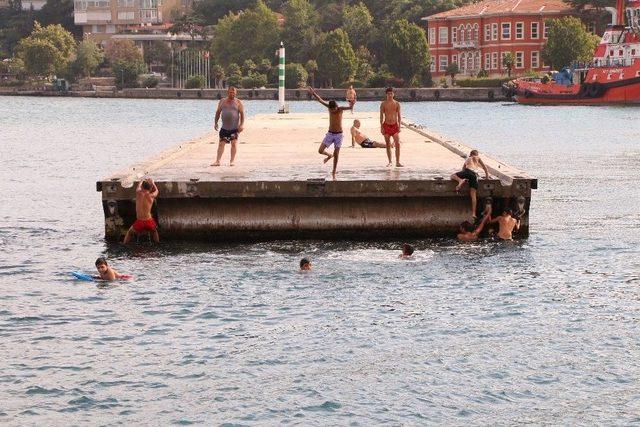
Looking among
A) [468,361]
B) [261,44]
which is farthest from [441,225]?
[261,44]

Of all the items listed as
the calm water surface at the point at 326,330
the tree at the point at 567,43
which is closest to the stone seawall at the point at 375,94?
the tree at the point at 567,43

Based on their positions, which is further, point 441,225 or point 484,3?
point 484,3

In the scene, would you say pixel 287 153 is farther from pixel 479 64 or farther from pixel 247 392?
pixel 479 64

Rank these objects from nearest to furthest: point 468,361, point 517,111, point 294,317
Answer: point 468,361
point 294,317
point 517,111

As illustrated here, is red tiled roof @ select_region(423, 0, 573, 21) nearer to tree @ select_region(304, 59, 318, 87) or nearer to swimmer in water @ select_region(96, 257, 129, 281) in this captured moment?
tree @ select_region(304, 59, 318, 87)

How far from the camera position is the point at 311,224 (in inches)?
1120

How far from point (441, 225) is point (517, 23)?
135 m

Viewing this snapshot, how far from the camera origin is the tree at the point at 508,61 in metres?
157

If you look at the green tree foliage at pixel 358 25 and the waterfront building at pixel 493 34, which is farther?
the green tree foliage at pixel 358 25

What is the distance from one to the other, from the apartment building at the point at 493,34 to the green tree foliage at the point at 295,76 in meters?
17.2

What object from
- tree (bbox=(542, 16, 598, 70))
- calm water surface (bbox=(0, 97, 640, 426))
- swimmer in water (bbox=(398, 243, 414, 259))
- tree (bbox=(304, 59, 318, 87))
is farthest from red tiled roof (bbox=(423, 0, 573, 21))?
swimmer in water (bbox=(398, 243, 414, 259))

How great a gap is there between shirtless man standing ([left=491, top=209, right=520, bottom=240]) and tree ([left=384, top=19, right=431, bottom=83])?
5303 inches

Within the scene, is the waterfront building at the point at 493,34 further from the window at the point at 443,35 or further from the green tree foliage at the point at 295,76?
the green tree foliage at the point at 295,76

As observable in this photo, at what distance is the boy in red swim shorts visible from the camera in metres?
27.0
